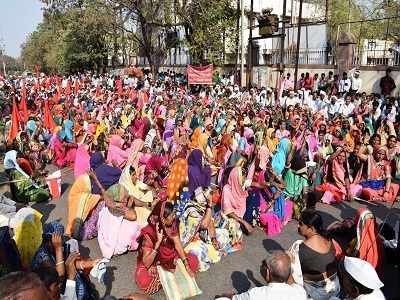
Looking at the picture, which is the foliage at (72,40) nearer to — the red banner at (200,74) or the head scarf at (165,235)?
the red banner at (200,74)

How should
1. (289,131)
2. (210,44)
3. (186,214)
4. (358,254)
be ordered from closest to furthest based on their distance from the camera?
(358,254), (186,214), (289,131), (210,44)

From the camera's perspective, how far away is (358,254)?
14.0 feet

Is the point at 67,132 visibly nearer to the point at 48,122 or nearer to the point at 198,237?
the point at 48,122

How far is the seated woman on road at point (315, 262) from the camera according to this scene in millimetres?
3660

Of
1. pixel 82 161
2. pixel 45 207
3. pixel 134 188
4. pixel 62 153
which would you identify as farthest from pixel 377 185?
pixel 62 153

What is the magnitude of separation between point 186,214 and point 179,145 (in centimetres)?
395

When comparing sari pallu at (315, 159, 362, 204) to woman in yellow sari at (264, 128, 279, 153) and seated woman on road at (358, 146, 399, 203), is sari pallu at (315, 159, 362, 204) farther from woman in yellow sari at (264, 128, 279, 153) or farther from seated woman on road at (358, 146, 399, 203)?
woman in yellow sari at (264, 128, 279, 153)

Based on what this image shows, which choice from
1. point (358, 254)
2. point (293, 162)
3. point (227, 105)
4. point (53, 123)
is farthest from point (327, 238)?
point (53, 123)

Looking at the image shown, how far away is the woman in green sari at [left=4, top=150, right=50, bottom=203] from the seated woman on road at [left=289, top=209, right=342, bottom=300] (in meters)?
5.35

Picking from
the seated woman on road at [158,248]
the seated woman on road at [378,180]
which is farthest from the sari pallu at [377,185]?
the seated woman on road at [158,248]

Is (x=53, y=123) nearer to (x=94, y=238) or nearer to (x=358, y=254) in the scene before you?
(x=94, y=238)

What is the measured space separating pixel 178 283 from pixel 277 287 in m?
1.88

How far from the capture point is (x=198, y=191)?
6.26 m

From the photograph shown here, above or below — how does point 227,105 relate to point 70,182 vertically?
above
